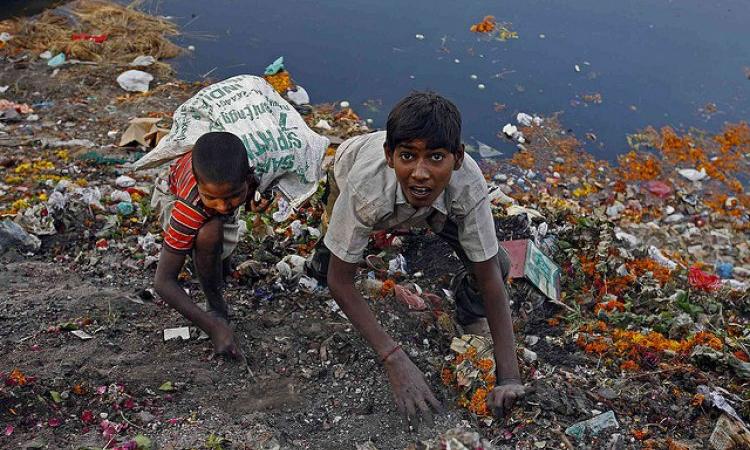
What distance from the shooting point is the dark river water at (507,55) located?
5.67 meters

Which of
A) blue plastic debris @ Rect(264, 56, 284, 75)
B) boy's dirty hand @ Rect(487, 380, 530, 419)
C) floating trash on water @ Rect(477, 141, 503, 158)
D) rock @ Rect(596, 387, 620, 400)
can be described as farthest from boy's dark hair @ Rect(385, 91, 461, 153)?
blue plastic debris @ Rect(264, 56, 284, 75)

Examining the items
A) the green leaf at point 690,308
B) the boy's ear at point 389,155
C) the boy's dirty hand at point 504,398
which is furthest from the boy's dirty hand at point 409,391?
the green leaf at point 690,308

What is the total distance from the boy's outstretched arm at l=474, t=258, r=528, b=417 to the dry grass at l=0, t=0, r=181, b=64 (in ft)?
14.1

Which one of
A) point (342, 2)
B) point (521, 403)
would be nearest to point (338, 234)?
point (521, 403)

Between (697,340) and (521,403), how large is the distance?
94 cm

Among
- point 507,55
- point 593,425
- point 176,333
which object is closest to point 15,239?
point 176,333

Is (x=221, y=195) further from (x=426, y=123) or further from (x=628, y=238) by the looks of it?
(x=628, y=238)

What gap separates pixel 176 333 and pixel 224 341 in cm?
28

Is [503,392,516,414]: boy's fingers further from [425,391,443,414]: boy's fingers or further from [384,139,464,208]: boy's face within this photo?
[384,139,464,208]: boy's face

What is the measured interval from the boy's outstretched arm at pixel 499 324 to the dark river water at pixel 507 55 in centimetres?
285

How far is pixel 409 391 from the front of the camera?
8.30 ft

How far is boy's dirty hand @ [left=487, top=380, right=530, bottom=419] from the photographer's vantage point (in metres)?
2.50

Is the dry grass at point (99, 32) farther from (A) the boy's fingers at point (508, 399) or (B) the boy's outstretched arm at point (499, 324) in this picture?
(A) the boy's fingers at point (508, 399)

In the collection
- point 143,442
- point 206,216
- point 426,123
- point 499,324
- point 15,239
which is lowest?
point 15,239
